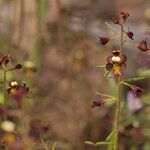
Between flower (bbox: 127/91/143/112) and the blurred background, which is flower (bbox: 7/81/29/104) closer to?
the blurred background

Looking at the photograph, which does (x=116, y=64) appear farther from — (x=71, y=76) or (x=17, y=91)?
(x=71, y=76)

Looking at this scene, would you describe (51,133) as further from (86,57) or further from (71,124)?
(86,57)

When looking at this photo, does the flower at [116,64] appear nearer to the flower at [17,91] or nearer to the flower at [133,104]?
the flower at [17,91]

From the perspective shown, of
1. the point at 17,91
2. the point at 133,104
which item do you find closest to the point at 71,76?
the point at 133,104

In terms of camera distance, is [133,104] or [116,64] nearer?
[116,64]

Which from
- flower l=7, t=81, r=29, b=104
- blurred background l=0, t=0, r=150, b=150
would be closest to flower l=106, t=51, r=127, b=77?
flower l=7, t=81, r=29, b=104

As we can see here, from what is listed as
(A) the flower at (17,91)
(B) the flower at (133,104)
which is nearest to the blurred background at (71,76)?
(B) the flower at (133,104)

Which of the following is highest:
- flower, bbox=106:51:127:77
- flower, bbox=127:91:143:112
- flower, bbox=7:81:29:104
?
flower, bbox=106:51:127:77

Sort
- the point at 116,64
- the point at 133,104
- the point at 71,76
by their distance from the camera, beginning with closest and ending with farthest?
1. the point at 116,64
2. the point at 133,104
3. the point at 71,76
